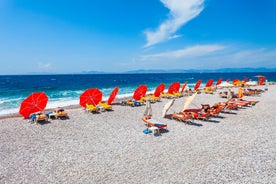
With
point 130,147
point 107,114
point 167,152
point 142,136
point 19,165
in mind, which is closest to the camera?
point 19,165

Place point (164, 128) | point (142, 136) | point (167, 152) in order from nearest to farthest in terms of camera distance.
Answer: point (167, 152)
point (142, 136)
point (164, 128)

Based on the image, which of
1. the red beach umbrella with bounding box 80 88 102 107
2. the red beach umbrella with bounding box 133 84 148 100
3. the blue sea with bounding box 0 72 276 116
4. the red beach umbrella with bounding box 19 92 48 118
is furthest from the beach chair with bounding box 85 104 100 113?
the blue sea with bounding box 0 72 276 116

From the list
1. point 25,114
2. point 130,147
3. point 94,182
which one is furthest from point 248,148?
point 25,114

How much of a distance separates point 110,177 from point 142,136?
3.56m

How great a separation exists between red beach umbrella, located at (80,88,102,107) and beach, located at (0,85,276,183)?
8.66ft

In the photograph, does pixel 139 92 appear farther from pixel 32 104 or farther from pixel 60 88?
pixel 60 88

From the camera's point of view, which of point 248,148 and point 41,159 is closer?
point 41,159

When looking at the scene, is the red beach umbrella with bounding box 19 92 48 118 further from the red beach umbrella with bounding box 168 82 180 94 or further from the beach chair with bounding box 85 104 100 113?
the red beach umbrella with bounding box 168 82 180 94

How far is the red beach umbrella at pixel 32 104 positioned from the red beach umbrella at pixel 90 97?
8.69 ft

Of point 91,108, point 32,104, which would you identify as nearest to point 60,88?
point 91,108

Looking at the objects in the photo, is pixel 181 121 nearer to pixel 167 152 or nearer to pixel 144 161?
pixel 167 152

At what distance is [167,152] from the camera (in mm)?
7273

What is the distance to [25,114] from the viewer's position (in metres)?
11.8

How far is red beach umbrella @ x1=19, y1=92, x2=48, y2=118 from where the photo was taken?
11664 millimetres
